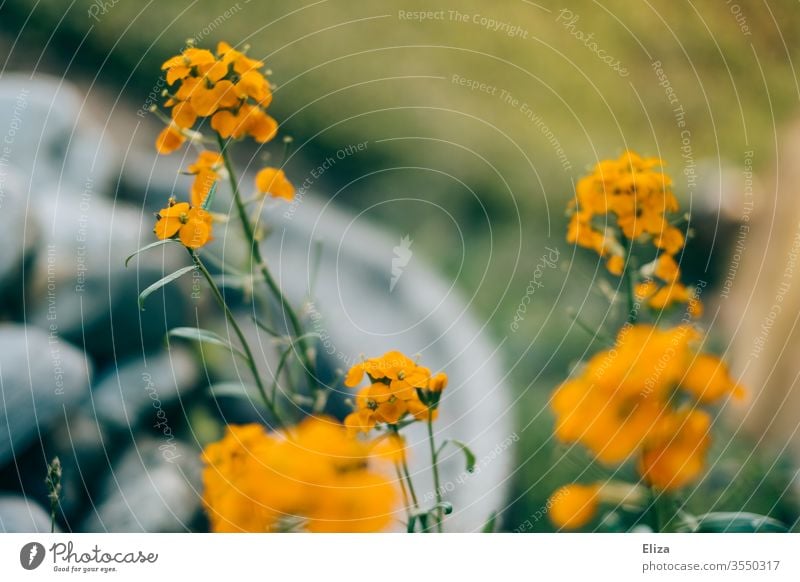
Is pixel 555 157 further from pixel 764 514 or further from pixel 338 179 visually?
pixel 764 514

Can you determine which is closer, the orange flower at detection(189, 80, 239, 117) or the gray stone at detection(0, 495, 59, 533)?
the orange flower at detection(189, 80, 239, 117)

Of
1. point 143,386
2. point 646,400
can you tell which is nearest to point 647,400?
point 646,400

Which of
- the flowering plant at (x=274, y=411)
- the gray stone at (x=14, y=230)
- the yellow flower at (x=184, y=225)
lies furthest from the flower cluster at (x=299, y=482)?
the gray stone at (x=14, y=230)

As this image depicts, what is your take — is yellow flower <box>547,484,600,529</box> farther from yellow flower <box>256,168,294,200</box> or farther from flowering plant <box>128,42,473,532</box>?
yellow flower <box>256,168,294,200</box>

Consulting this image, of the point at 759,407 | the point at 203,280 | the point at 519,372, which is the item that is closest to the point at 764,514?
the point at 759,407

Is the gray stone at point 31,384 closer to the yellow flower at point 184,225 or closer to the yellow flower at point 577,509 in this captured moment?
the yellow flower at point 184,225

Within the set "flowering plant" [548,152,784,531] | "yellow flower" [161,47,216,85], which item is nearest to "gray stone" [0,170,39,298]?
"yellow flower" [161,47,216,85]
